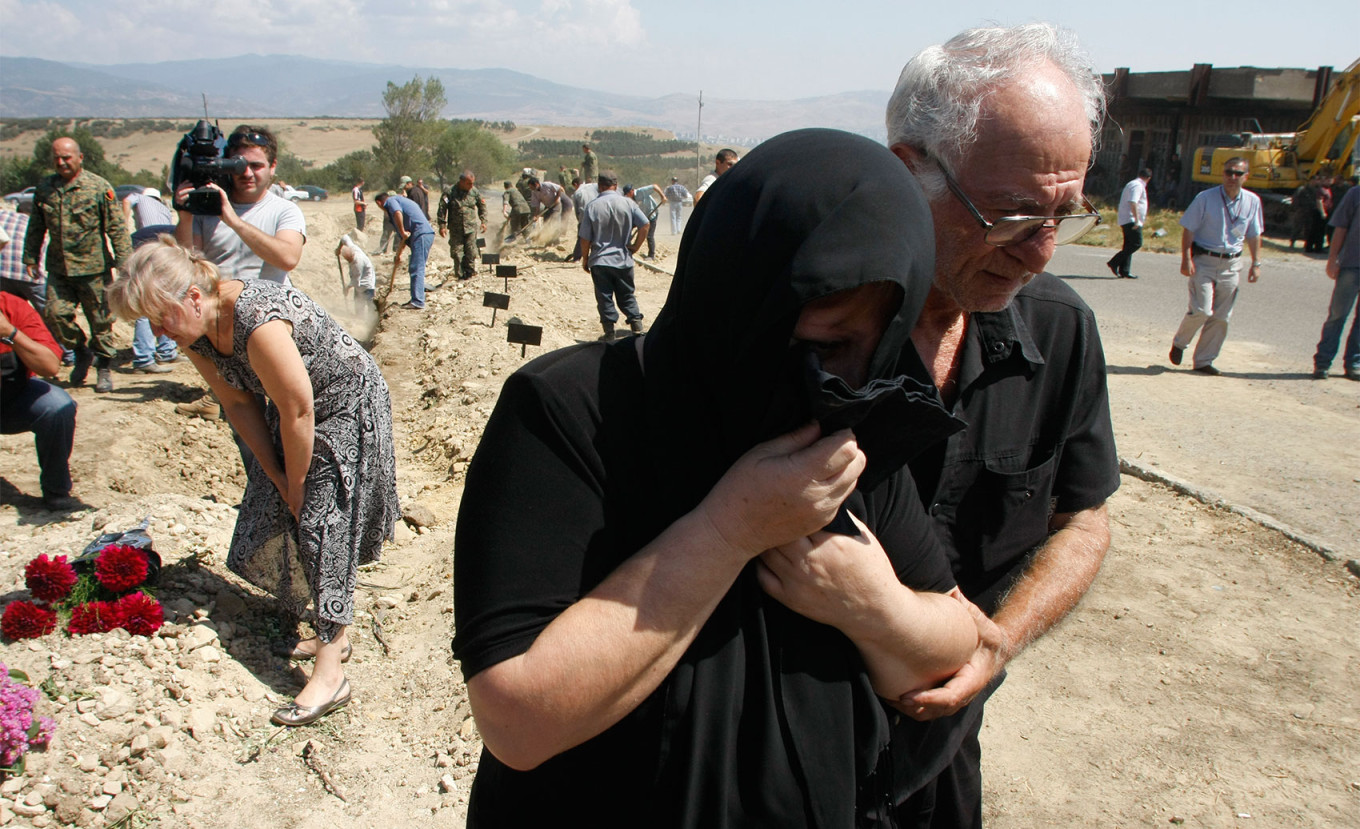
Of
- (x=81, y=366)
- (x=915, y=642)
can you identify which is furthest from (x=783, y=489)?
(x=81, y=366)

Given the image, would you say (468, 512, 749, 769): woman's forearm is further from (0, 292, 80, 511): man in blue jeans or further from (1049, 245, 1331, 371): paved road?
(1049, 245, 1331, 371): paved road

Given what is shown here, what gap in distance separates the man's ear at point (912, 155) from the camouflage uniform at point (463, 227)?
1315 centimetres

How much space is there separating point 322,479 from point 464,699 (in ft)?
3.67

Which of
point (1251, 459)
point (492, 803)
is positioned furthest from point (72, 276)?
point (1251, 459)

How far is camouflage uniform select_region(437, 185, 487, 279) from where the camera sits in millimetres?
13922

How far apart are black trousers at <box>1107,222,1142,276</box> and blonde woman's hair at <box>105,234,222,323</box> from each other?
541 inches

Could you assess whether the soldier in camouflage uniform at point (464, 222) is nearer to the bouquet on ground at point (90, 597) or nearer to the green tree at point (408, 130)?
the bouquet on ground at point (90, 597)

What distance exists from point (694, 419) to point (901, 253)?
1.06ft

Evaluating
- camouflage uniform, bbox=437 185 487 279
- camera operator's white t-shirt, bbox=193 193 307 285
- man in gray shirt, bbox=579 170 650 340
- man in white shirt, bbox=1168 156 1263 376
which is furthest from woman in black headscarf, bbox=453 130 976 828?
camouflage uniform, bbox=437 185 487 279

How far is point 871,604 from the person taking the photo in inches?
44.7

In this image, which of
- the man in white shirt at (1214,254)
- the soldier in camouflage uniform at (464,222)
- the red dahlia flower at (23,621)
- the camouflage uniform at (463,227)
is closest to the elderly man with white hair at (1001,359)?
the red dahlia flower at (23,621)

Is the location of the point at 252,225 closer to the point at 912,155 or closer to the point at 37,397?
the point at 37,397

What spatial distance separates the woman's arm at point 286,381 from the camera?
3031 millimetres

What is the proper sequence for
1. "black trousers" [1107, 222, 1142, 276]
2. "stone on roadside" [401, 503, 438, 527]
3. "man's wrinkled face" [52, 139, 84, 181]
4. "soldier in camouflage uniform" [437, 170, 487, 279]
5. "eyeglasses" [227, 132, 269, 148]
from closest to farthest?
"eyeglasses" [227, 132, 269, 148]
"stone on roadside" [401, 503, 438, 527]
"man's wrinkled face" [52, 139, 84, 181]
"black trousers" [1107, 222, 1142, 276]
"soldier in camouflage uniform" [437, 170, 487, 279]
